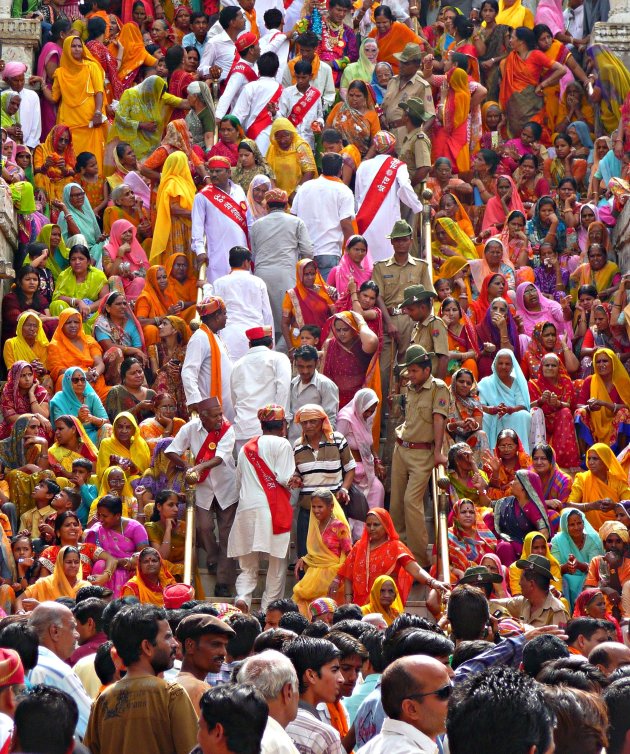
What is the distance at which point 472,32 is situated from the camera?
20.0 meters

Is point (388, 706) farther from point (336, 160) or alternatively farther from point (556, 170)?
point (556, 170)

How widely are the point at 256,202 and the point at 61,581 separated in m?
5.40

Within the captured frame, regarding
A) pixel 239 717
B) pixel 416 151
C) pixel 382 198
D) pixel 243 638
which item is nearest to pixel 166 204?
pixel 382 198

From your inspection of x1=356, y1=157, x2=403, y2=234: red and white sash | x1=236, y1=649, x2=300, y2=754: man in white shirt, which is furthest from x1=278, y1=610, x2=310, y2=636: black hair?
x1=356, y1=157, x2=403, y2=234: red and white sash

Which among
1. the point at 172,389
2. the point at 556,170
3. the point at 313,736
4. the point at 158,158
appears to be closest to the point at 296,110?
the point at 158,158

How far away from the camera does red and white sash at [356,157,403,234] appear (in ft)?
51.5

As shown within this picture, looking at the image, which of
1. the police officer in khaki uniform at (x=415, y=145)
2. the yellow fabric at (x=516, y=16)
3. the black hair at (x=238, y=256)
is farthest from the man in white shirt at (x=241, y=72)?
the black hair at (x=238, y=256)

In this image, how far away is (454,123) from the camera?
18.1 m

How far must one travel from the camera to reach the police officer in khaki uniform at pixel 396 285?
45.6 feet

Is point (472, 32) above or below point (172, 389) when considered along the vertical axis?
above

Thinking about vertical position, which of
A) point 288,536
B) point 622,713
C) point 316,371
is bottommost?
point 288,536

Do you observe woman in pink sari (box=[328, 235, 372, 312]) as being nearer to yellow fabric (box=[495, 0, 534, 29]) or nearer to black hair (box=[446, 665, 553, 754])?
yellow fabric (box=[495, 0, 534, 29])

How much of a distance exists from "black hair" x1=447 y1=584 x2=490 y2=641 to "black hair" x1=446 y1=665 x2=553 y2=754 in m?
2.63

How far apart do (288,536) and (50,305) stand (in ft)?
14.0
